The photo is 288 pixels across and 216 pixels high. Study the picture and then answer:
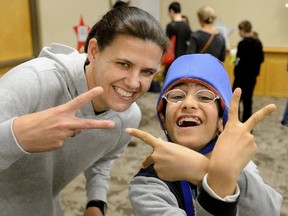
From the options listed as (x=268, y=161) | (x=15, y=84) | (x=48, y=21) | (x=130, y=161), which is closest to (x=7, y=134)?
(x=15, y=84)

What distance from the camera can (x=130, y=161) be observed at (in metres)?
3.67

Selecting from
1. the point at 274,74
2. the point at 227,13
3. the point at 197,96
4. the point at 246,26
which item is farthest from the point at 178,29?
the point at 197,96

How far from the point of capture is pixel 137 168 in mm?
3482

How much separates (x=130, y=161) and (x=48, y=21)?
197cm

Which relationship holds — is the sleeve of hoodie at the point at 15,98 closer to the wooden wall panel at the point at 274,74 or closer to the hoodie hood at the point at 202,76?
the hoodie hood at the point at 202,76

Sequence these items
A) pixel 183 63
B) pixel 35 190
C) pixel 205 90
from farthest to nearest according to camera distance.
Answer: pixel 35 190 → pixel 183 63 → pixel 205 90

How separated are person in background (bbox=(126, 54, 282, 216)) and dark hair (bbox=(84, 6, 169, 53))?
13 cm

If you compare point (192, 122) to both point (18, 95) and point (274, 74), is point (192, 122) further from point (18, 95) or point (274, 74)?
point (274, 74)

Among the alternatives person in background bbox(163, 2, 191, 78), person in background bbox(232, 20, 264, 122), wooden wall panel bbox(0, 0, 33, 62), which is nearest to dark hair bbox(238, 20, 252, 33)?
person in background bbox(232, 20, 264, 122)

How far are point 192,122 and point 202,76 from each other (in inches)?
6.1

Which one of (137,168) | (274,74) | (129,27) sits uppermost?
(129,27)

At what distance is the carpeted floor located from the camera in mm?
2807

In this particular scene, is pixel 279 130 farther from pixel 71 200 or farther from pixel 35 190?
pixel 35 190

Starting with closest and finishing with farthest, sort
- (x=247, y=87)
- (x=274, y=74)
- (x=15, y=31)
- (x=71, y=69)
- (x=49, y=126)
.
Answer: (x=49, y=126), (x=71, y=69), (x=15, y=31), (x=247, y=87), (x=274, y=74)
